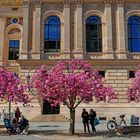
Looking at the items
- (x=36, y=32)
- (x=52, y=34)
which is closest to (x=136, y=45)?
(x=52, y=34)

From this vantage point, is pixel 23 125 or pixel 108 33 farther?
pixel 108 33

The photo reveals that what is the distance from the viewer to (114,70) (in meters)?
39.0

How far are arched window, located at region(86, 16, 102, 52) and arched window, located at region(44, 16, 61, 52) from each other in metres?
3.59

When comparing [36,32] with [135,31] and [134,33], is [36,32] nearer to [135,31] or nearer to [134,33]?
[134,33]

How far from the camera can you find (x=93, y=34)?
41.1 meters

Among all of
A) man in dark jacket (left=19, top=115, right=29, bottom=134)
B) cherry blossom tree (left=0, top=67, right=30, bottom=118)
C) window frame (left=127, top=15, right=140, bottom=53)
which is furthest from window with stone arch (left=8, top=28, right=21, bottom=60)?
man in dark jacket (left=19, top=115, right=29, bottom=134)

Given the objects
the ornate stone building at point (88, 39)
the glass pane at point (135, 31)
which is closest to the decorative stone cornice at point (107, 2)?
the ornate stone building at point (88, 39)

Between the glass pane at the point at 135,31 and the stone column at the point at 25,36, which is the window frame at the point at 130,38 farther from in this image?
Result: the stone column at the point at 25,36

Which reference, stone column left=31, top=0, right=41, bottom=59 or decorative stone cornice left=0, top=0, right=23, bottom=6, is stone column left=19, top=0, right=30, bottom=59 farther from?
decorative stone cornice left=0, top=0, right=23, bottom=6

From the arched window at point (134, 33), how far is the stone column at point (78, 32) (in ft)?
19.7

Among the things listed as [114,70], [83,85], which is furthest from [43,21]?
[83,85]

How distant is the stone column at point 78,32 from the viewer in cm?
3981

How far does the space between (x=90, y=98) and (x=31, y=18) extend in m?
20.1

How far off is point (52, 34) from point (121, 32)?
8404 mm
